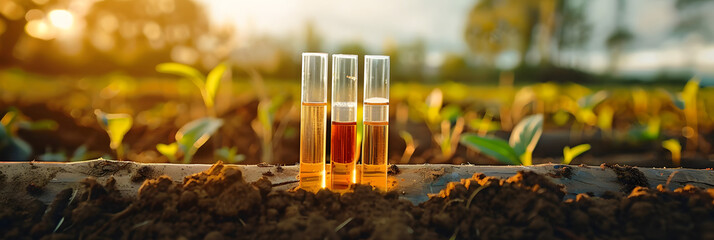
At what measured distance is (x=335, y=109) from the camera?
1045mm

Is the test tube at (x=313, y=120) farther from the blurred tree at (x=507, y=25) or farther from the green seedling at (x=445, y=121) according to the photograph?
the blurred tree at (x=507, y=25)

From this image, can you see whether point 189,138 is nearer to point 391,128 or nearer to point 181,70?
point 181,70

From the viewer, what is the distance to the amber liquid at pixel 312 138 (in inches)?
42.1

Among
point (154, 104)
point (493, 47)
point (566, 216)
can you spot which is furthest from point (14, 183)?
point (493, 47)

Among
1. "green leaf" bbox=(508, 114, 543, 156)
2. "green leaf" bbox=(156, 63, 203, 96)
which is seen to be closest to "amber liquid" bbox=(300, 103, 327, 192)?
"green leaf" bbox=(508, 114, 543, 156)

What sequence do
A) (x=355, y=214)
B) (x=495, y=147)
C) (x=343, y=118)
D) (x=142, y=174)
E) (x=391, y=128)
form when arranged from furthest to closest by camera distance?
(x=391, y=128) < (x=495, y=147) < (x=142, y=174) < (x=343, y=118) < (x=355, y=214)

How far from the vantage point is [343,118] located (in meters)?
1.04

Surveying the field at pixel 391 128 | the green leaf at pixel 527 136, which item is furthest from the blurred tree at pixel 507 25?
the green leaf at pixel 527 136

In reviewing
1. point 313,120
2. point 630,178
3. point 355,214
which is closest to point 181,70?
point 313,120

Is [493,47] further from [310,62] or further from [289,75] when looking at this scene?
[310,62]

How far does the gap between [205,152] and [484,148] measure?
68.8 inches

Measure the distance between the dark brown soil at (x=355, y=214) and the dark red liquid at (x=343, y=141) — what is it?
0.29 feet

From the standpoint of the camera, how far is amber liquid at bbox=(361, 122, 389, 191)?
1.06m

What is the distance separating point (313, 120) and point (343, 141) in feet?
0.27
